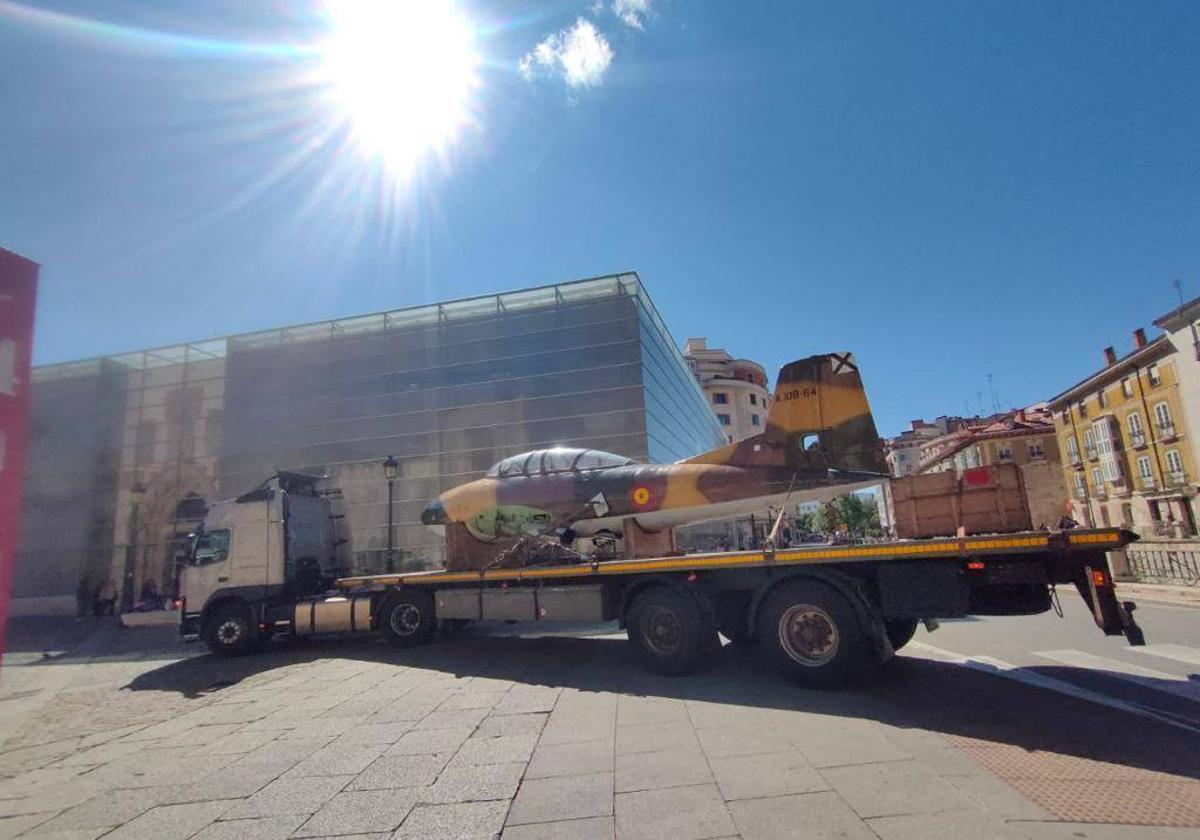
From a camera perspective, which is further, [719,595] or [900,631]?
[719,595]

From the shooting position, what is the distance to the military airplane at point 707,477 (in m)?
9.05

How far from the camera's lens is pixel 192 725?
7434mm

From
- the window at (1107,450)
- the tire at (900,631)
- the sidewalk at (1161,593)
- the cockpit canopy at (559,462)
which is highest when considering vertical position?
the window at (1107,450)

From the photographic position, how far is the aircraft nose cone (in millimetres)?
12945

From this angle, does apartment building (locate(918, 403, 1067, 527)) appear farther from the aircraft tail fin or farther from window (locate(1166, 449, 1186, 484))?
the aircraft tail fin

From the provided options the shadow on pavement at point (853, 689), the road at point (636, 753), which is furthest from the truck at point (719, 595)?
the road at point (636, 753)

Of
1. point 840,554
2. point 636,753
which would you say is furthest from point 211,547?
point 840,554

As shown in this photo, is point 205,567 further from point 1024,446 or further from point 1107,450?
point 1024,446

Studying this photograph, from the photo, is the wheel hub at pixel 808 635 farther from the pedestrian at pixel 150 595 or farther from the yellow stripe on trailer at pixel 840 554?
the pedestrian at pixel 150 595

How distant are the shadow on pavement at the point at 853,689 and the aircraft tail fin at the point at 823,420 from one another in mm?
3079

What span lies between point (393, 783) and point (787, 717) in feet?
12.8

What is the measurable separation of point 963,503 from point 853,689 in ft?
8.70

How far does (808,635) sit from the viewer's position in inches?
286

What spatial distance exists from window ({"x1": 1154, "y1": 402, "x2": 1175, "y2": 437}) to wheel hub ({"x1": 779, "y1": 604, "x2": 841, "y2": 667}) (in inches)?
1873
